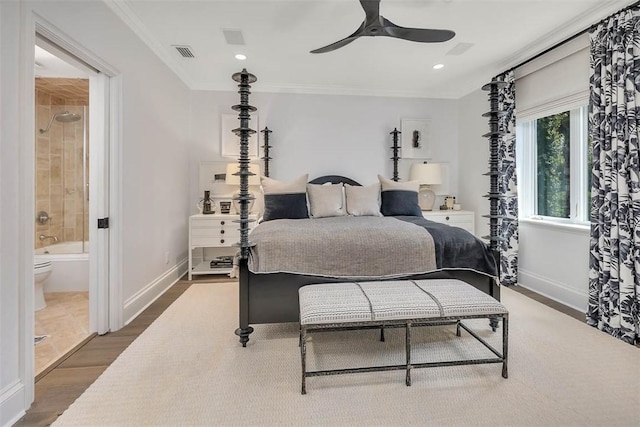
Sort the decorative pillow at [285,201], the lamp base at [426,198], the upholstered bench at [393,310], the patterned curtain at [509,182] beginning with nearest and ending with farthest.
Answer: the upholstered bench at [393,310] → the decorative pillow at [285,201] → the patterned curtain at [509,182] → the lamp base at [426,198]

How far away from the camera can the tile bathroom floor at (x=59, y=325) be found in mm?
2219

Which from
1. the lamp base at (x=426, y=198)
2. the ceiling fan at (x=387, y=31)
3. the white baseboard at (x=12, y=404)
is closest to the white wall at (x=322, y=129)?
the lamp base at (x=426, y=198)

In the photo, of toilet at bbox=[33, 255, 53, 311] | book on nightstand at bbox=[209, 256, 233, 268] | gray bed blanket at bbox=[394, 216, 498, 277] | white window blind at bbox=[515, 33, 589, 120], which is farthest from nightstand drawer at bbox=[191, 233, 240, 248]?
white window blind at bbox=[515, 33, 589, 120]

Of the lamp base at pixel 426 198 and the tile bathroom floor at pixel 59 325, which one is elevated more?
the lamp base at pixel 426 198

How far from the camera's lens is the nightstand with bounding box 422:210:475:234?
4453 millimetres

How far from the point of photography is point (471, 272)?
2447mm

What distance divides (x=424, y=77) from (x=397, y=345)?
11.4 ft

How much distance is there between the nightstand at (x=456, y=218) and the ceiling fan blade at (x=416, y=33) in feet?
7.95

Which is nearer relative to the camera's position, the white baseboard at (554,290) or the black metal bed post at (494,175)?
the black metal bed post at (494,175)

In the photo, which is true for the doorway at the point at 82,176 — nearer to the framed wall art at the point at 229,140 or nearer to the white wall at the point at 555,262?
the framed wall art at the point at 229,140

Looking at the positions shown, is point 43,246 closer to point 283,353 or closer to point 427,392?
point 283,353

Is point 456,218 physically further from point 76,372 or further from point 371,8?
point 76,372

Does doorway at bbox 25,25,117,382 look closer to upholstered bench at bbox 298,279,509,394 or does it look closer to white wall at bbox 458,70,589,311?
upholstered bench at bbox 298,279,509,394

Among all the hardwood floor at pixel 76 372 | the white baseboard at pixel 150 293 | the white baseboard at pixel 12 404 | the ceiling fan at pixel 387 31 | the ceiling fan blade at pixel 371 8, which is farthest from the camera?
the white baseboard at pixel 150 293
